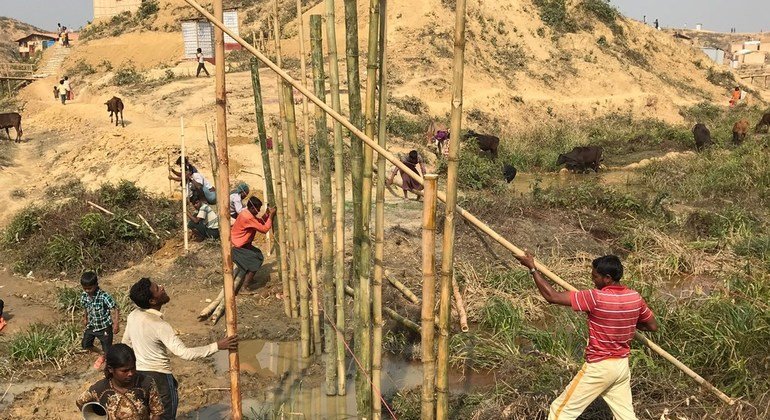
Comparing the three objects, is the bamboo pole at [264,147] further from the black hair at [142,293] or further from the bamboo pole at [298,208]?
the black hair at [142,293]

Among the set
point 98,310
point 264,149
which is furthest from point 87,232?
point 264,149

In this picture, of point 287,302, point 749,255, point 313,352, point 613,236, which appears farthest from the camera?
point 613,236

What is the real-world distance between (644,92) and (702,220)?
15.0 meters

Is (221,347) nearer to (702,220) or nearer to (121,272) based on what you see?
(121,272)

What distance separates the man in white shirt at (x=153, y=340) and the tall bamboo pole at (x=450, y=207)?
3.95 feet

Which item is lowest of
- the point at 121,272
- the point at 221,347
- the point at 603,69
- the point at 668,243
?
the point at 121,272

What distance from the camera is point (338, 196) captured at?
4004 millimetres

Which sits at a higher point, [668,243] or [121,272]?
[668,243]

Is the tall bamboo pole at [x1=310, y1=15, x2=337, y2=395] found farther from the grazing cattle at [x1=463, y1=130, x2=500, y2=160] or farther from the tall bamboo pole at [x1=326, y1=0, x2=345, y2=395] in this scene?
the grazing cattle at [x1=463, y1=130, x2=500, y2=160]

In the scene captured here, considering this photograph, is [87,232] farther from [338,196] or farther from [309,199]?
[338,196]

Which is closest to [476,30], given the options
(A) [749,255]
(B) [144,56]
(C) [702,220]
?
(B) [144,56]

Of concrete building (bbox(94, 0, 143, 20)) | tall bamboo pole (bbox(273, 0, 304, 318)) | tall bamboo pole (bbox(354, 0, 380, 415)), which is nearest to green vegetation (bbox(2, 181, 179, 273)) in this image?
tall bamboo pole (bbox(273, 0, 304, 318))

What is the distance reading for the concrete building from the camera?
30.8 m

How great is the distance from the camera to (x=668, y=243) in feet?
23.5
